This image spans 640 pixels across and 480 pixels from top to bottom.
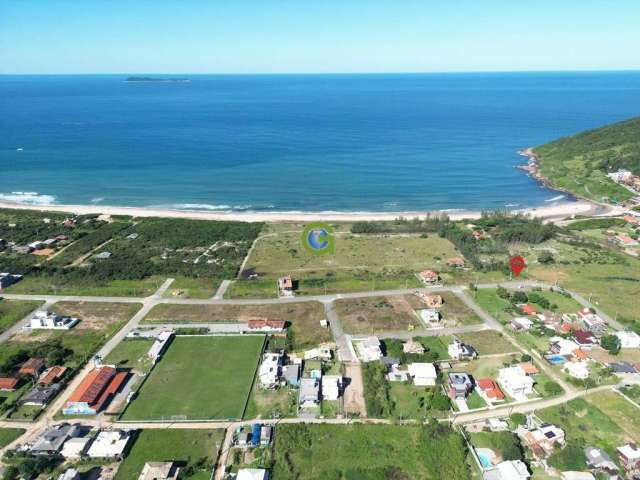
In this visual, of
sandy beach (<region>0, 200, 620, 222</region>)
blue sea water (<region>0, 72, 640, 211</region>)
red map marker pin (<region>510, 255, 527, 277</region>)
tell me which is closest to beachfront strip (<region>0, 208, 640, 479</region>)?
red map marker pin (<region>510, 255, 527, 277</region>)

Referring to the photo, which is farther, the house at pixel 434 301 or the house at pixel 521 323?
the house at pixel 434 301

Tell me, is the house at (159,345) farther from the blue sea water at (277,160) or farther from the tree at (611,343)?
the blue sea water at (277,160)

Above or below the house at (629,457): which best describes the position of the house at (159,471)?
above

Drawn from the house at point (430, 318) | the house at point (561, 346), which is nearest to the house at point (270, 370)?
the house at point (430, 318)

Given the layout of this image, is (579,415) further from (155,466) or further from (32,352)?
(32,352)

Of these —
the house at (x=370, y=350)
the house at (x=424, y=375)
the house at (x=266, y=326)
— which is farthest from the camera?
the house at (x=266, y=326)

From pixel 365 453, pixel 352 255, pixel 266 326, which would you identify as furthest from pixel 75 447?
pixel 352 255

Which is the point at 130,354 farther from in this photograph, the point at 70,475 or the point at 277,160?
the point at 277,160
